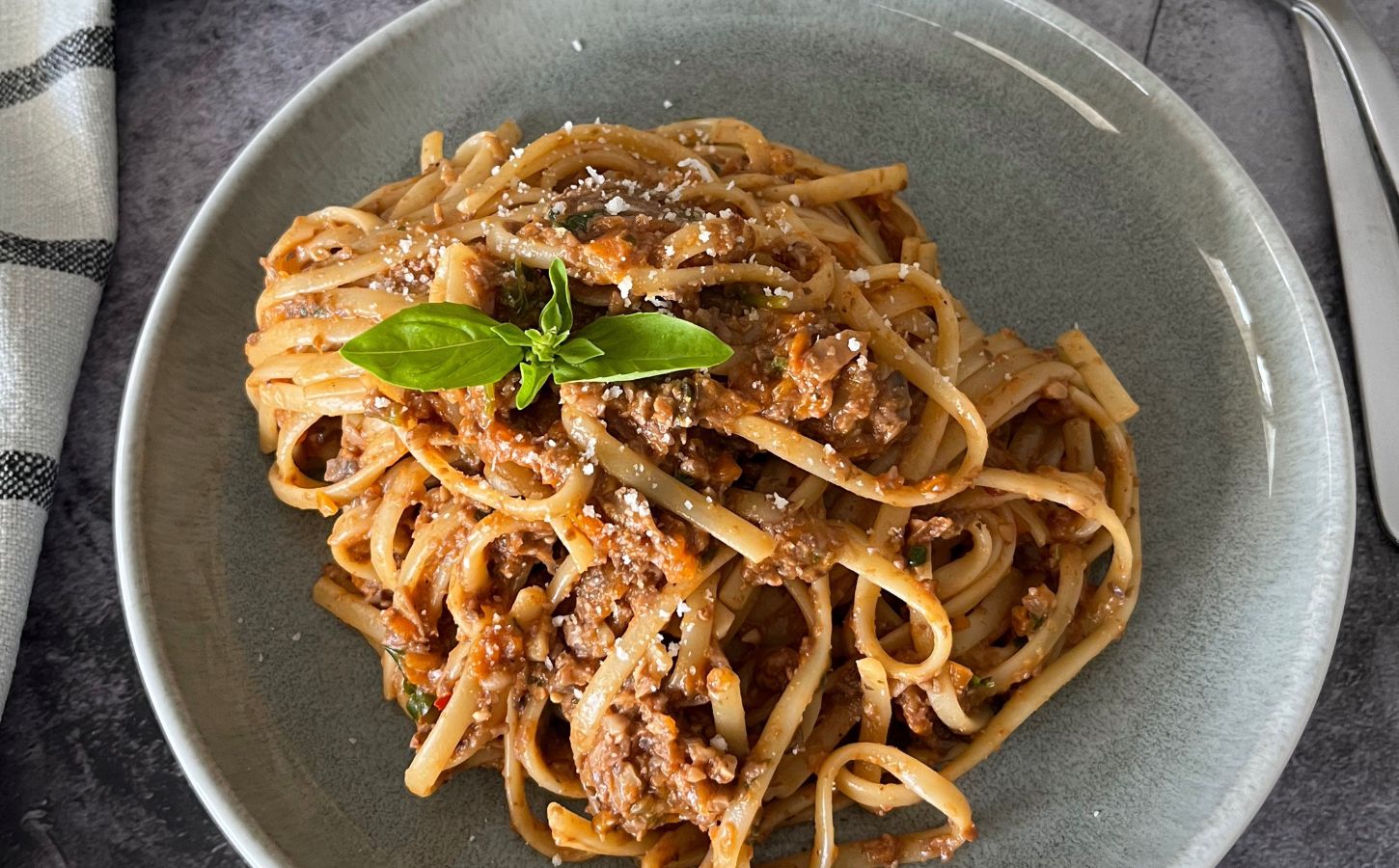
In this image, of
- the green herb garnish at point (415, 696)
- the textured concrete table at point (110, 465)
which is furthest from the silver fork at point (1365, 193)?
the green herb garnish at point (415, 696)

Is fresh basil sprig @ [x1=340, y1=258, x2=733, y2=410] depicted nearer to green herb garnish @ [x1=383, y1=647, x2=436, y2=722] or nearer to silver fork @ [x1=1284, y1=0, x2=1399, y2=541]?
green herb garnish @ [x1=383, y1=647, x2=436, y2=722]

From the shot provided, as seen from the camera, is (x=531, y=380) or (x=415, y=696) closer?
(x=531, y=380)

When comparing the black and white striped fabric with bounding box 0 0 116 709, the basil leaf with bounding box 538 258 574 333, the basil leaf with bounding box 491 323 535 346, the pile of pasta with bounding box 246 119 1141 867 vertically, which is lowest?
the black and white striped fabric with bounding box 0 0 116 709

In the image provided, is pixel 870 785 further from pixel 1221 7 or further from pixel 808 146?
pixel 1221 7

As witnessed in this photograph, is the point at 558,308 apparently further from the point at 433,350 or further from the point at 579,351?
the point at 433,350

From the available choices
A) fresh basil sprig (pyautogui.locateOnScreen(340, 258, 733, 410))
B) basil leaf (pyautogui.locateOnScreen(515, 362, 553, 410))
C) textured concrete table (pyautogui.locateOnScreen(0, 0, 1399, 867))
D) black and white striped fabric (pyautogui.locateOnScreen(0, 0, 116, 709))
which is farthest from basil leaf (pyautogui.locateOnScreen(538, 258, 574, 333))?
black and white striped fabric (pyautogui.locateOnScreen(0, 0, 116, 709))

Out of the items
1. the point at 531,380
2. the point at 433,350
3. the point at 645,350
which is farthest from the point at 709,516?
the point at 433,350
